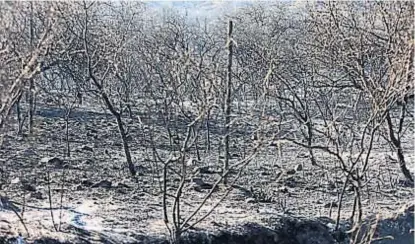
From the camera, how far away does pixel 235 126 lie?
19.4m

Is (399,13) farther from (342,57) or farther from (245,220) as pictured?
(245,220)

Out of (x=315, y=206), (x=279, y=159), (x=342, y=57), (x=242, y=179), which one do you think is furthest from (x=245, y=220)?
(x=279, y=159)

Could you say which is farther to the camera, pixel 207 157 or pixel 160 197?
pixel 207 157

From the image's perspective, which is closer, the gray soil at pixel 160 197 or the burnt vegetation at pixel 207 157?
the burnt vegetation at pixel 207 157

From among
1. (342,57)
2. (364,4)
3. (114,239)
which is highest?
(364,4)

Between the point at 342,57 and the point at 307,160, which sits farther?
the point at 307,160

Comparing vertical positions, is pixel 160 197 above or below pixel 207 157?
below

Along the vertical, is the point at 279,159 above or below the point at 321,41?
below

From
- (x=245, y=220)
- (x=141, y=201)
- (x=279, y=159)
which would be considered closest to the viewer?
(x=245, y=220)

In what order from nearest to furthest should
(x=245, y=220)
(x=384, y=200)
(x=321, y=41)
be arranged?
(x=245, y=220), (x=384, y=200), (x=321, y=41)

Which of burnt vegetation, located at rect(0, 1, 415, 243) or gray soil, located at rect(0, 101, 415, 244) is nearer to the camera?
burnt vegetation, located at rect(0, 1, 415, 243)

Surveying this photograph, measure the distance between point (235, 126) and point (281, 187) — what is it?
782cm

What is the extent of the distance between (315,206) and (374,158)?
13.6 ft

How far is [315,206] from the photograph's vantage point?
424 inches
